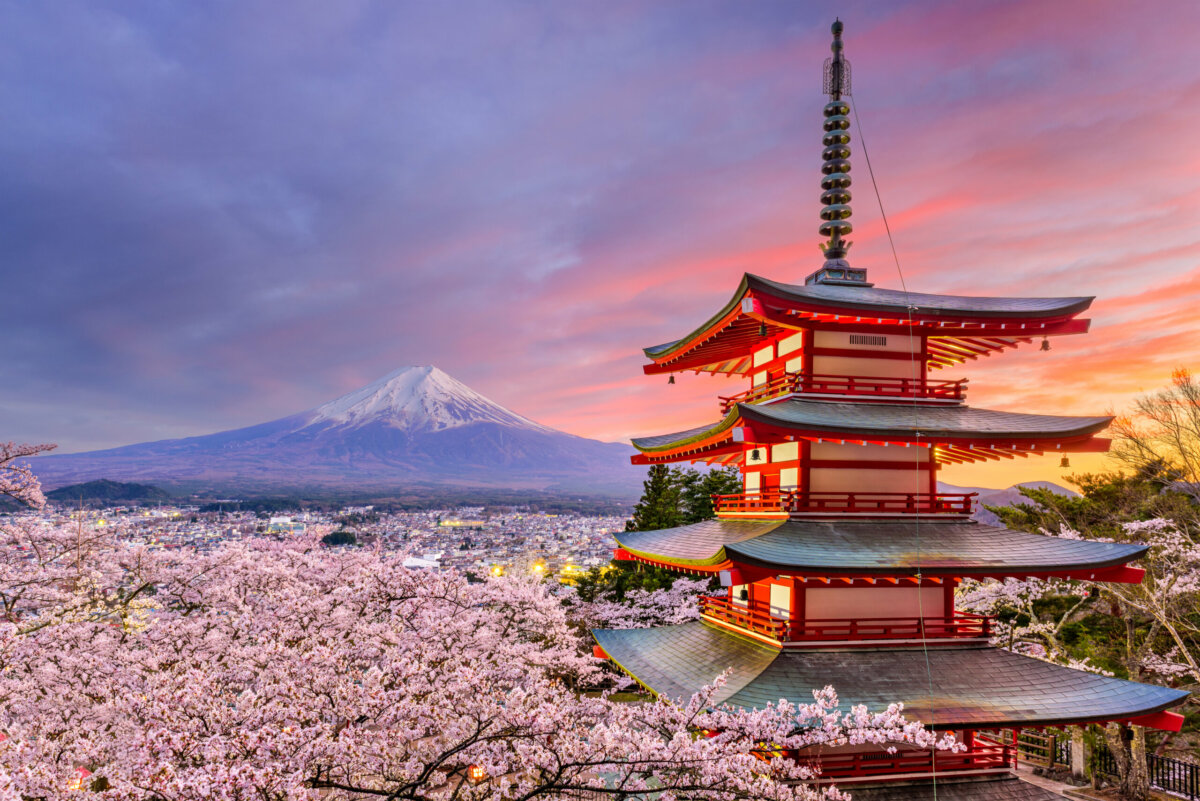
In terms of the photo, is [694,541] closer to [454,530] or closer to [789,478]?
[789,478]

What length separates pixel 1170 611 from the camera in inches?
676

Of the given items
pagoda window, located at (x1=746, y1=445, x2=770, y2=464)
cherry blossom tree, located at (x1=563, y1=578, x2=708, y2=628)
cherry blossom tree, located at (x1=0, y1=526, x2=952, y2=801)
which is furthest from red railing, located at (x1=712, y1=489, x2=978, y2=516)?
cherry blossom tree, located at (x1=563, y1=578, x2=708, y2=628)

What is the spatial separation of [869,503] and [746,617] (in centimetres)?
302

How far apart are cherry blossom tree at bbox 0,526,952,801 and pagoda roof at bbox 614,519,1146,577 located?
6.28ft

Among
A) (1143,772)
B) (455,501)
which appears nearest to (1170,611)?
(1143,772)

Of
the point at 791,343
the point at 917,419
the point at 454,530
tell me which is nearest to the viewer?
the point at 917,419

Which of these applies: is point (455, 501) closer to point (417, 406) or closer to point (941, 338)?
point (417, 406)

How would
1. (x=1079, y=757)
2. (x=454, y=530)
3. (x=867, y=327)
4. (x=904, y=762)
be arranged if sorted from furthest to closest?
Result: (x=454, y=530)
(x=1079, y=757)
(x=867, y=327)
(x=904, y=762)

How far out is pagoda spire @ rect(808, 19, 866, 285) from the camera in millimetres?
13656

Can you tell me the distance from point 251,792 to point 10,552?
1584 centimetres

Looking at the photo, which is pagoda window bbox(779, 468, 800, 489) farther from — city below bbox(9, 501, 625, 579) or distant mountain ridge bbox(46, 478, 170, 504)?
distant mountain ridge bbox(46, 478, 170, 504)

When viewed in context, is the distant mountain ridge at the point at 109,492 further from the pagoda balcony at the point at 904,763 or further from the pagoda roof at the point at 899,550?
the pagoda balcony at the point at 904,763

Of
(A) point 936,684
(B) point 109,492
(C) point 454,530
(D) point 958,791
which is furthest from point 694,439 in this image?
(B) point 109,492

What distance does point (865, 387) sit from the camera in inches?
478
